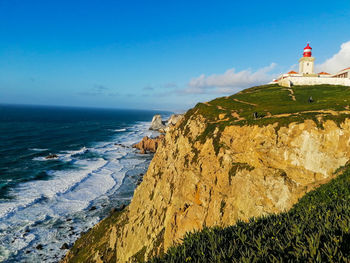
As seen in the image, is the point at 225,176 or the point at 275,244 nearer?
the point at 275,244

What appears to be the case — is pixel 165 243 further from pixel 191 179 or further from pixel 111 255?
pixel 111 255

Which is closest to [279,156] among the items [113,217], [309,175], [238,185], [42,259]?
[309,175]

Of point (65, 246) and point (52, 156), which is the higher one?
point (52, 156)

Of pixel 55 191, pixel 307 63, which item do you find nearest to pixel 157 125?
pixel 307 63

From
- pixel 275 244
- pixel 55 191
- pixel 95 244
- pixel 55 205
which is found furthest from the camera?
pixel 55 191

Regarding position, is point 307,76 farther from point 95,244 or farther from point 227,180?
point 95,244

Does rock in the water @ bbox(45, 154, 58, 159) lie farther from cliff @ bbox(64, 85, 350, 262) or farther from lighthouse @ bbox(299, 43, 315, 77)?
lighthouse @ bbox(299, 43, 315, 77)

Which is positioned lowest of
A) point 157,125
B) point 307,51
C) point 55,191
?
point 55,191

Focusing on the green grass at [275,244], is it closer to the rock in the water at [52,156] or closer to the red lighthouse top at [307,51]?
the red lighthouse top at [307,51]
